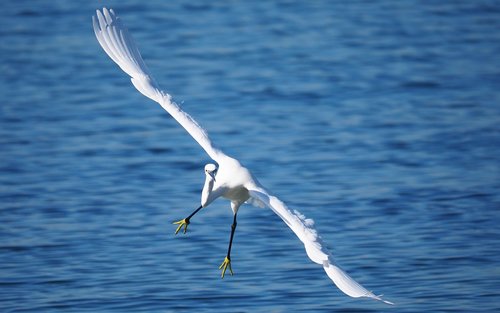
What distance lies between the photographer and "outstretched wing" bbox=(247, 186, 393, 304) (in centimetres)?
886

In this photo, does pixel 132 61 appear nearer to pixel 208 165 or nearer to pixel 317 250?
pixel 208 165

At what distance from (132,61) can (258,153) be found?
5.97 meters

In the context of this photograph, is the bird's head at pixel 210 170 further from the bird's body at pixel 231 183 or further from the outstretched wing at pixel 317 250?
the outstretched wing at pixel 317 250

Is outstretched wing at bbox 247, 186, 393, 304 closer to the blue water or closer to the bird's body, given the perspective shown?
the bird's body

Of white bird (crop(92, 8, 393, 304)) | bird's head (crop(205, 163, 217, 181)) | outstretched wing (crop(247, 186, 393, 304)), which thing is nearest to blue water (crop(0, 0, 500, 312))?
white bird (crop(92, 8, 393, 304))

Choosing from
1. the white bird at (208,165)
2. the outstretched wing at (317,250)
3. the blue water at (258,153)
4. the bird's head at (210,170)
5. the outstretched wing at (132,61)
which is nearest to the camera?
the outstretched wing at (317,250)

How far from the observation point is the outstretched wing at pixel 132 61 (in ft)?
37.2

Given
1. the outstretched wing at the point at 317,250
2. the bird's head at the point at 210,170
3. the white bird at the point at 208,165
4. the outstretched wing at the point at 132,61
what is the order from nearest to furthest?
the outstretched wing at the point at 317,250 < the white bird at the point at 208,165 < the bird's head at the point at 210,170 < the outstretched wing at the point at 132,61

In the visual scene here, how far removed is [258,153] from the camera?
17516 mm

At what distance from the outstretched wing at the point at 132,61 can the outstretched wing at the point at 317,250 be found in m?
1.40

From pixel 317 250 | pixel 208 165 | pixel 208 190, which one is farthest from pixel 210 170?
pixel 317 250

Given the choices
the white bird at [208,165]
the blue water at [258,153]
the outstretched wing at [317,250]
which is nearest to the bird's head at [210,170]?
the white bird at [208,165]

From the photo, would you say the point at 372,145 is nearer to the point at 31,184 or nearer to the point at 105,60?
the point at 31,184

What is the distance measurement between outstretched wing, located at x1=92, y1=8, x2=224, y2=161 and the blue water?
1.69 m
